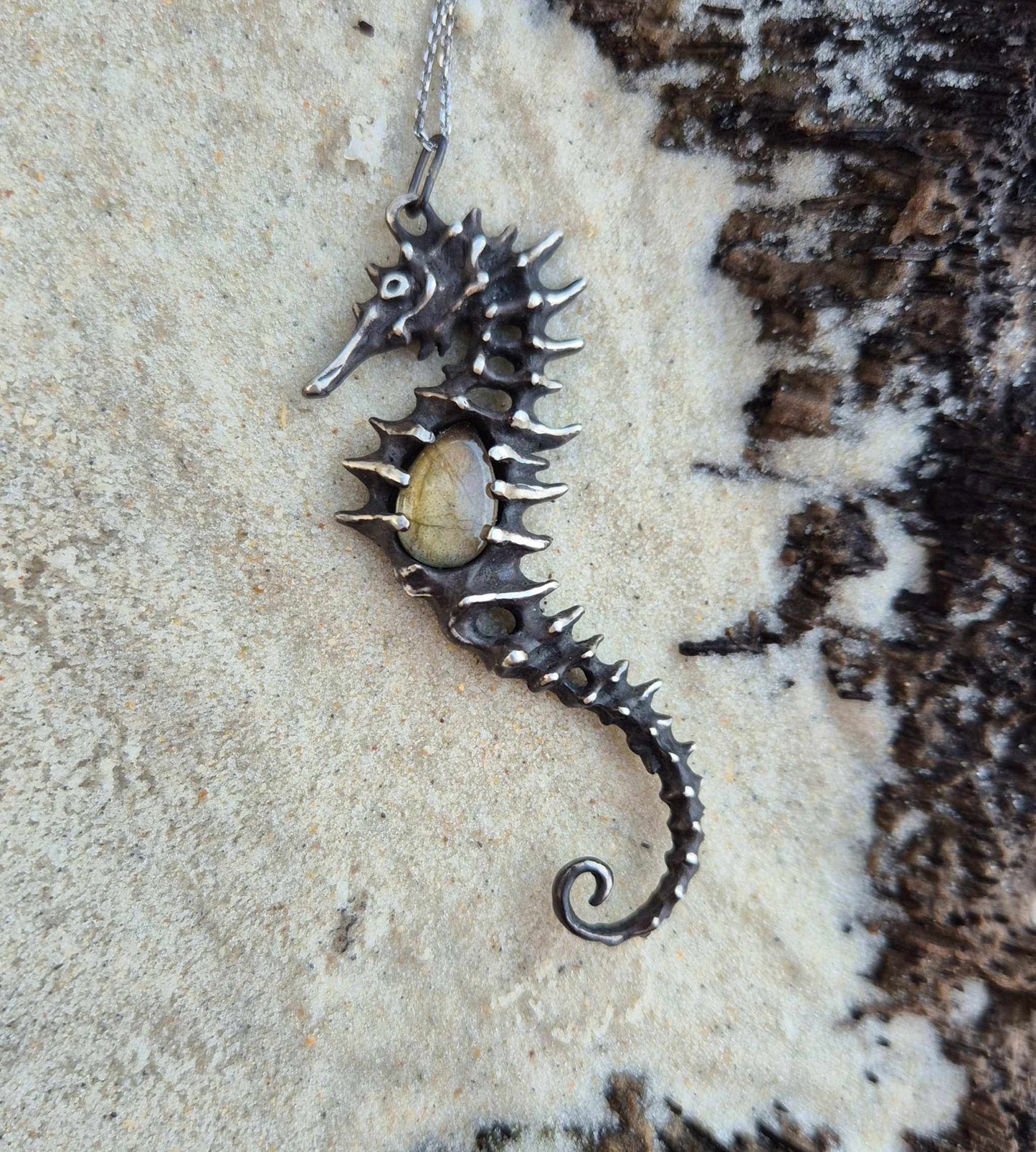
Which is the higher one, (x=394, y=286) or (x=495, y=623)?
(x=394, y=286)

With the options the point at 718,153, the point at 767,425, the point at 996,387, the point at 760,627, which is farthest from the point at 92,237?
the point at 996,387

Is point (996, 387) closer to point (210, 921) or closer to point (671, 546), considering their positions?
point (671, 546)

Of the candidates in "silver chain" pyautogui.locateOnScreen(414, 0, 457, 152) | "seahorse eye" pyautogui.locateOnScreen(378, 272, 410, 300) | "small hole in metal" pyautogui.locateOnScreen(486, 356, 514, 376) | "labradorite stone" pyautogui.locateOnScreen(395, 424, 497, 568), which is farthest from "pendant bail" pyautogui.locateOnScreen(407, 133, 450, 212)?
"labradorite stone" pyautogui.locateOnScreen(395, 424, 497, 568)

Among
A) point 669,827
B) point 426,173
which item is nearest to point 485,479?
point 426,173

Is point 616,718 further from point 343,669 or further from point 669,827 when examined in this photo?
point 343,669

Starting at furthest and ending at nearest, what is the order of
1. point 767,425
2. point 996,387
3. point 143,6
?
1. point 767,425
2. point 996,387
3. point 143,6

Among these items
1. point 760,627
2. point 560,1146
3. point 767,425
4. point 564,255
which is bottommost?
point 560,1146

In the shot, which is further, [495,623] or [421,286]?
[495,623]

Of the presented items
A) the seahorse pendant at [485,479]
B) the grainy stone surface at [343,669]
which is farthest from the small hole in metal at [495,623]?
the grainy stone surface at [343,669]
